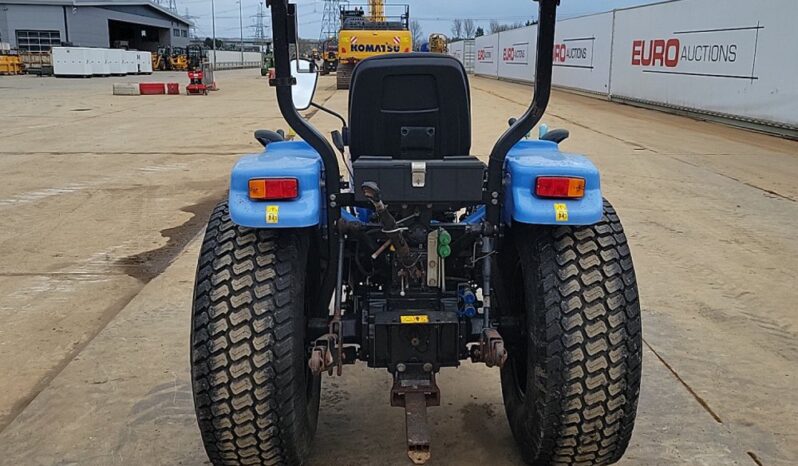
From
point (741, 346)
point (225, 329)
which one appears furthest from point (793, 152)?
point (225, 329)

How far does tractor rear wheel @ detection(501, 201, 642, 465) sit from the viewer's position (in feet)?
8.18

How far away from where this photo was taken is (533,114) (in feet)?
8.68

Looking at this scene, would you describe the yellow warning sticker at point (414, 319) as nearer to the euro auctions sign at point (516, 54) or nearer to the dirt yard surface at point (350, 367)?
the dirt yard surface at point (350, 367)

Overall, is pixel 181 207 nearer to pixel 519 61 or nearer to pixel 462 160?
pixel 462 160

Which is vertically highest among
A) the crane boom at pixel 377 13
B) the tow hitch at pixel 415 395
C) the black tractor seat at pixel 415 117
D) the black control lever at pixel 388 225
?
the crane boom at pixel 377 13

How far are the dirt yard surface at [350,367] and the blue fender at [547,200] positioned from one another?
108 centimetres

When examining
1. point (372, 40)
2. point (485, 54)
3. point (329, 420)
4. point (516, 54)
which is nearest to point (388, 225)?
point (329, 420)

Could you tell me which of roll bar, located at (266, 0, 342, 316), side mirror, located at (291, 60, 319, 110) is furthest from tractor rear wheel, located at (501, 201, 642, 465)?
side mirror, located at (291, 60, 319, 110)

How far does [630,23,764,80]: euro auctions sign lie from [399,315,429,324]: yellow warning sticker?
44.4 feet

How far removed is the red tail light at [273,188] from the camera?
251cm

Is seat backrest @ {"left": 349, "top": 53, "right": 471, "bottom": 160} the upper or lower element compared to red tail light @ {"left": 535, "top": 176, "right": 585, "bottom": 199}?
upper

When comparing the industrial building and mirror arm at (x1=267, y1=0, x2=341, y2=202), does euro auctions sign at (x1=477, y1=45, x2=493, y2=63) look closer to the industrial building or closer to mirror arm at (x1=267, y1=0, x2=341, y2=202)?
the industrial building

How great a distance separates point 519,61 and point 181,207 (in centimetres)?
2882

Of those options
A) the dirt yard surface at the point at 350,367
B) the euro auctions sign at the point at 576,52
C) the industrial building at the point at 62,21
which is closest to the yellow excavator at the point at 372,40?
the euro auctions sign at the point at 576,52
